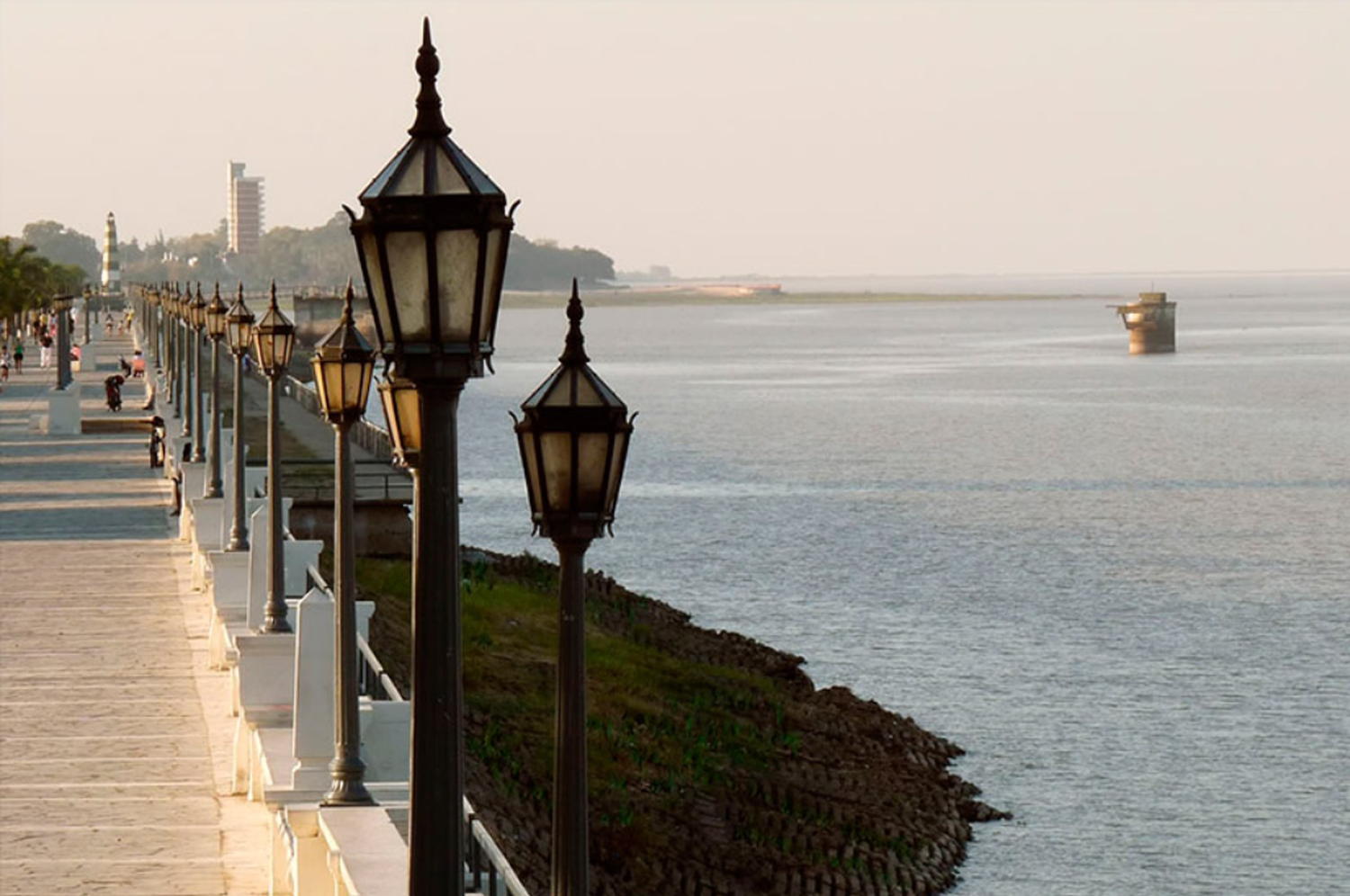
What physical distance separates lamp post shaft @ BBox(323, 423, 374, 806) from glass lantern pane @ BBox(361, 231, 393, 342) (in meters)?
6.01

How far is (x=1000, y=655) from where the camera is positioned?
163 ft

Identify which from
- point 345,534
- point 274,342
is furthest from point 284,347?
point 345,534

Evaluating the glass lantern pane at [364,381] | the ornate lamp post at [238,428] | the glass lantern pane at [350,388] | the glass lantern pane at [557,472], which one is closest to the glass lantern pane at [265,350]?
the ornate lamp post at [238,428]

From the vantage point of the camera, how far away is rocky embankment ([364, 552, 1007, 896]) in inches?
1118

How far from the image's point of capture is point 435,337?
8.08 metres

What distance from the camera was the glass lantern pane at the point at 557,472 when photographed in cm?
958

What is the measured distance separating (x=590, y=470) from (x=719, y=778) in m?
24.1

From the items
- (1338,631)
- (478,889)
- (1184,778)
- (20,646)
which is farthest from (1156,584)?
(478,889)

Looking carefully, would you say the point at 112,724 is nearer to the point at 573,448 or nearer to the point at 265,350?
the point at 265,350

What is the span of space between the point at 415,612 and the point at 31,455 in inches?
2077

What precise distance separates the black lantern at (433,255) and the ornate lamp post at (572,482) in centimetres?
135

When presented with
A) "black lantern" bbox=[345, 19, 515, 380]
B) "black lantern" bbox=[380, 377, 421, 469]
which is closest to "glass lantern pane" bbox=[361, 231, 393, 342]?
"black lantern" bbox=[345, 19, 515, 380]

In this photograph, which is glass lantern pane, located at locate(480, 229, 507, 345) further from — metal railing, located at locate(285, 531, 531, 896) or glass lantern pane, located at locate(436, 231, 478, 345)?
metal railing, located at locate(285, 531, 531, 896)

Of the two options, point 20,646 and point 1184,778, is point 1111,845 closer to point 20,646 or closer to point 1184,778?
point 1184,778
